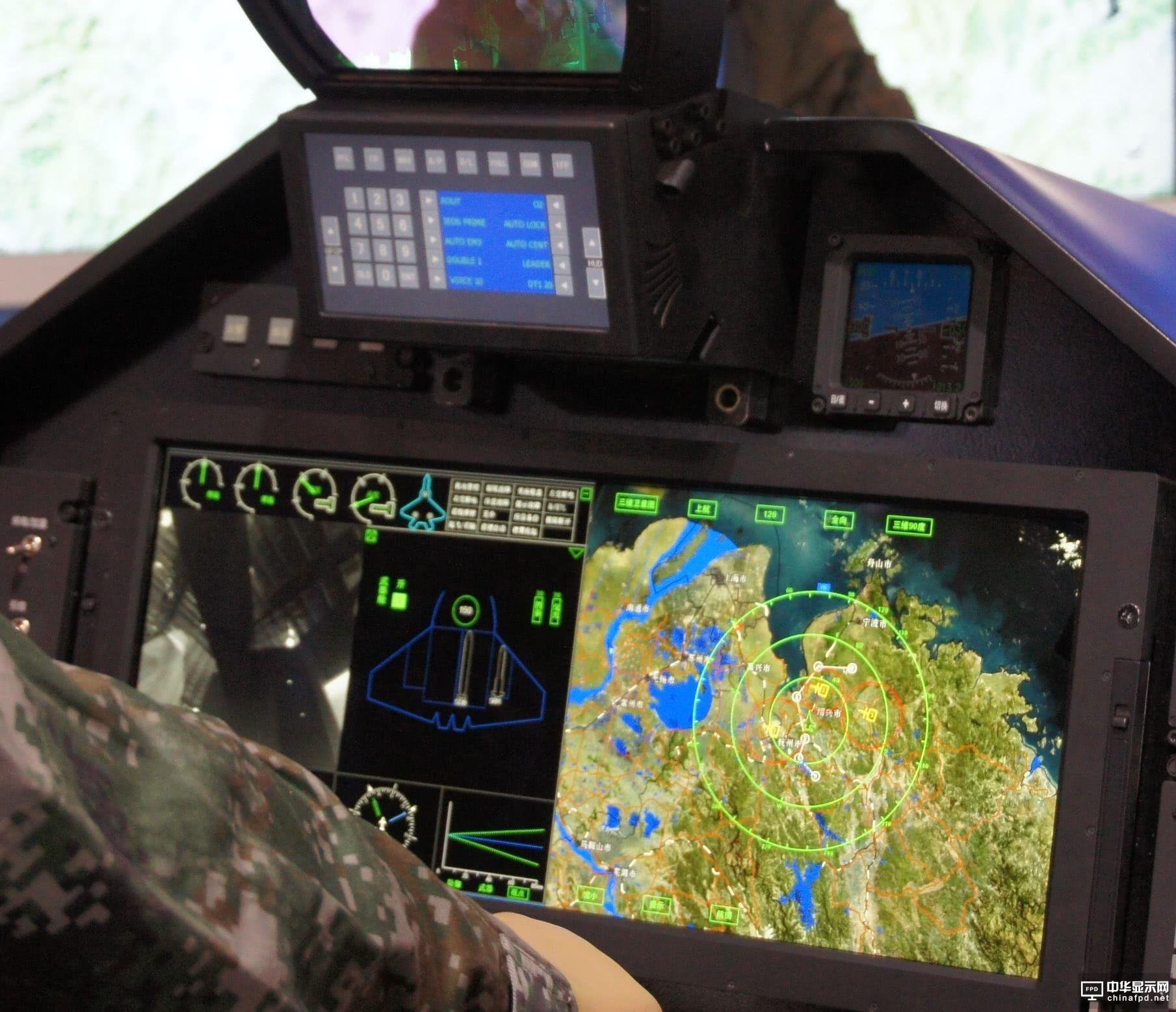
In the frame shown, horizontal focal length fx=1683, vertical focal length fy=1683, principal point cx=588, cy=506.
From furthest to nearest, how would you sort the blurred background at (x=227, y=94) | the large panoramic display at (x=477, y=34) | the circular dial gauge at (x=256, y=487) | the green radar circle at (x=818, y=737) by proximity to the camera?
the blurred background at (x=227, y=94) → the circular dial gauge at (x=256, y=487) → the green radar circle at (x=818, y=737) → the large panoramic display at (x=477, y=34)

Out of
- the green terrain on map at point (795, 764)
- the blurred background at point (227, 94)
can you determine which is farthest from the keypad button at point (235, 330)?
Result: the blurred background at point (227, 94)

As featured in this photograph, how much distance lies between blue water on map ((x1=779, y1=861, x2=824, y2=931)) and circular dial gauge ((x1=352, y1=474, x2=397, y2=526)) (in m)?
0.54

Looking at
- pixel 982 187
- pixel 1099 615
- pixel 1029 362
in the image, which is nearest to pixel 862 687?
pixel 1099 615

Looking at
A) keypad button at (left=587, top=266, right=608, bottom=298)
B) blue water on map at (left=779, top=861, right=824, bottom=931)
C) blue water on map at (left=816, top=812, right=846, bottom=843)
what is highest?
keypad button at (left=587, top=266, right=608, bottom=298)

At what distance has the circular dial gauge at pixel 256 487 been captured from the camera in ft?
5.81

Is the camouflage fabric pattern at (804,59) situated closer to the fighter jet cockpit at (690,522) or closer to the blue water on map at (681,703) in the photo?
the fighter jet cockpit at (690,522)

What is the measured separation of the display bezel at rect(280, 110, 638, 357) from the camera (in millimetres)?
1426

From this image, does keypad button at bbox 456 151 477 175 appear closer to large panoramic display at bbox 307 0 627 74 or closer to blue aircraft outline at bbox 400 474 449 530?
large panoramic display at bbox 307 0 627 74

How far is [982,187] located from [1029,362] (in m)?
0.20

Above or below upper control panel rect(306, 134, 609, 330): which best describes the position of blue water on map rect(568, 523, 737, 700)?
below

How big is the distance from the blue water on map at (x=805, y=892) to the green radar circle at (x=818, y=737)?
1 cm

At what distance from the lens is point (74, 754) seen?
2.49 ft

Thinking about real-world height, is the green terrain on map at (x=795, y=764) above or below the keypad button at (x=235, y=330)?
below

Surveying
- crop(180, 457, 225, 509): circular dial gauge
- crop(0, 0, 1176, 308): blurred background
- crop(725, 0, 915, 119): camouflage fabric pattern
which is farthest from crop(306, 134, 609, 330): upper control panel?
crop(725, 0, 915, 119): camouflage fabric pattern
